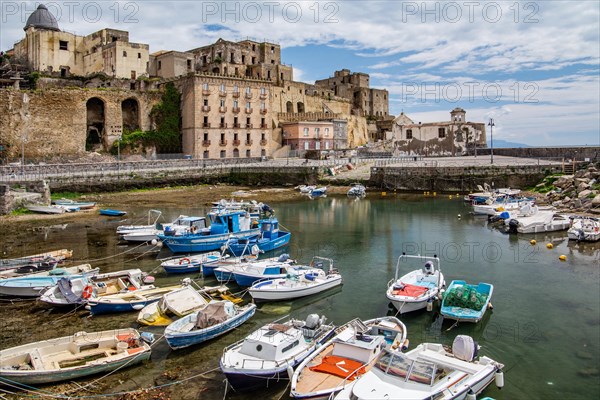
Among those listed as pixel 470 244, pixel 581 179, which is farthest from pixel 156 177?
pixel 581 179

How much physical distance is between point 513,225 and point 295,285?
1972 cm

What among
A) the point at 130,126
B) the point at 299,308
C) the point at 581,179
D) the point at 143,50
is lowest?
the point at 299,308

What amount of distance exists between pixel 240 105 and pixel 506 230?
45.5 m

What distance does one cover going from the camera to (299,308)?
18984 millimetres

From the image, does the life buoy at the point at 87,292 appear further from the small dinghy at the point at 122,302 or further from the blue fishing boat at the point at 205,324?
the blue fishing boat at the point at 205,324

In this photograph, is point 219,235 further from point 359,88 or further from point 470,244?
point 359,88

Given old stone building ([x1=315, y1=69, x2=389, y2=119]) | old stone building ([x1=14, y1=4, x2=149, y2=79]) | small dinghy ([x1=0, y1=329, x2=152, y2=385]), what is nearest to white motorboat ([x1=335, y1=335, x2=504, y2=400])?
small dinghy ([x1=0, y1=329, x2=152, y2=385])

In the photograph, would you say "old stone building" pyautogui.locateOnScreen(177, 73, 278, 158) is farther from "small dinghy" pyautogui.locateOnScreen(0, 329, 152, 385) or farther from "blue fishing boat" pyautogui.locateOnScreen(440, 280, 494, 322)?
"small dinghy" pyautogui.locateOnScreen(0, 329, 152, 385)

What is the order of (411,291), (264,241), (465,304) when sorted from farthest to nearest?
(264,241) → (411,291) → (465,304)

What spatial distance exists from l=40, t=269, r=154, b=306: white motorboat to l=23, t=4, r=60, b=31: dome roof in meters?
61.2

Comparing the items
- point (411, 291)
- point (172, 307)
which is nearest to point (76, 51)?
point (172, 307)

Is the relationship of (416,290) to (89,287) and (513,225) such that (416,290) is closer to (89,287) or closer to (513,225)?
(89,287)

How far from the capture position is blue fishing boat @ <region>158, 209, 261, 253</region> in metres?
26.7

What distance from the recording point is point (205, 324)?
15.7 meters
